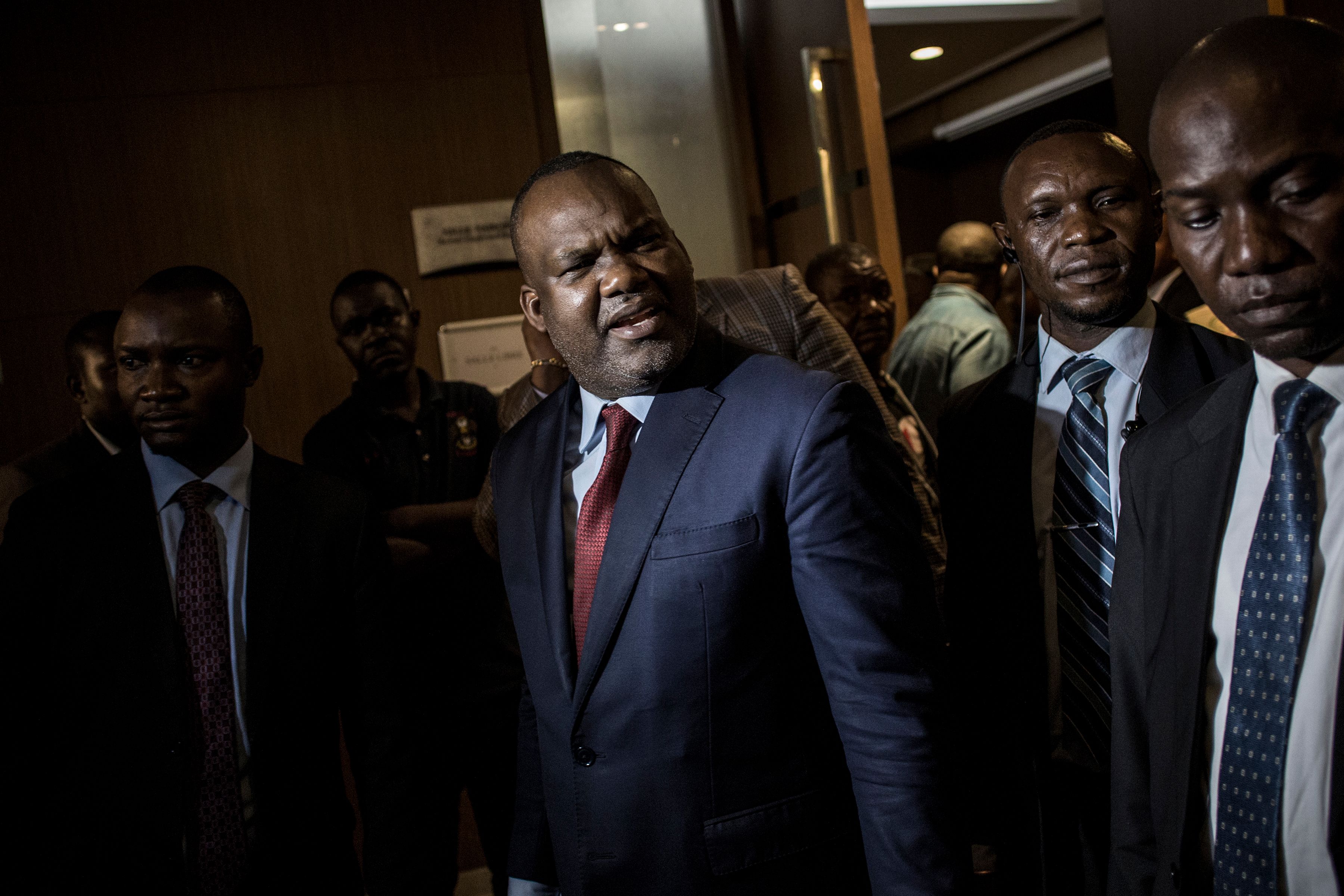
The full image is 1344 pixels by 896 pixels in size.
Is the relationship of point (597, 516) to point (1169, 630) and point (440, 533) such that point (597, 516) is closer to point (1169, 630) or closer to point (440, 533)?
point (1169, 630)

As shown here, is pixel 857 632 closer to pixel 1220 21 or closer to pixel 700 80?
pixel 1220 21

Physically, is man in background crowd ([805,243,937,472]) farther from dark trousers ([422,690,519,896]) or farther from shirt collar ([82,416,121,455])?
shirt collar ([82,416,121,455])

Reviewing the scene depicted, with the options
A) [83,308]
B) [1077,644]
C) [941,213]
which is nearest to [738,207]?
[83,308]

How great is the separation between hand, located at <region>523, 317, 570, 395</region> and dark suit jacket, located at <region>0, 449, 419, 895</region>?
63 cm

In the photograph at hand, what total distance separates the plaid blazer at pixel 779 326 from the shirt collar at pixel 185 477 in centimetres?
48

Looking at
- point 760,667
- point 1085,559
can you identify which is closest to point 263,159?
point 760,667

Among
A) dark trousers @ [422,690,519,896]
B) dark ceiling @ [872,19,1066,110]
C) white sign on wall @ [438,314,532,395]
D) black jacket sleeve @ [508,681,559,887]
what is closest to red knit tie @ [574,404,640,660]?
black jacket sleeve @ [508,681,559,887]

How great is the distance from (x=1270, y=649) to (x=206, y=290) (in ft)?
6.00

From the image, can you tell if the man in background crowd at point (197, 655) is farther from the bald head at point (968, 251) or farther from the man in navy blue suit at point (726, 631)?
the bald head at point (968, 251)

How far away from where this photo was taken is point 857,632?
1.29 meters

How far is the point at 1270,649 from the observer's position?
39.9 inches

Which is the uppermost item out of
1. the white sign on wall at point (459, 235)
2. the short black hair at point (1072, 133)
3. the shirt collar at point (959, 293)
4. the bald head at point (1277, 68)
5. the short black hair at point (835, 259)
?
the white sign on wall at point (459, 235)

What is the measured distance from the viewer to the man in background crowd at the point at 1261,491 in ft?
3.24

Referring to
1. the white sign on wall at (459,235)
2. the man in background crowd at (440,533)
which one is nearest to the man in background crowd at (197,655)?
the man in background crowd at (440,533)
